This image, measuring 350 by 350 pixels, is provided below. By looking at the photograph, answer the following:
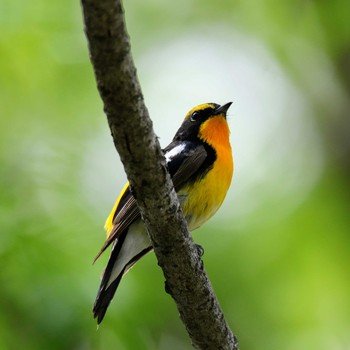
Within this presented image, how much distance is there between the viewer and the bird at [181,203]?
4387 mm

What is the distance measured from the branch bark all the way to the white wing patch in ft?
4.10

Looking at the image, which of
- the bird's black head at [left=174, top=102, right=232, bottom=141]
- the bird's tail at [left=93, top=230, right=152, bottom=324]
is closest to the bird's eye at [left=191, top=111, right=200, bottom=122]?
the bird's black head at [left=174, top=102, right=232, bottom=141]

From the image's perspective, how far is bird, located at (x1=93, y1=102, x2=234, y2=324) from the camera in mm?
4387

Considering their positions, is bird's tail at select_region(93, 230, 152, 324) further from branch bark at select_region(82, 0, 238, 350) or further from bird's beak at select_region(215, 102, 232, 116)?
bird's beak at select_region(215, 102, 232, 116)

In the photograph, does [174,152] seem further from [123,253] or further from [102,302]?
[102,302]

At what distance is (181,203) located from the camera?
4668 millimetres

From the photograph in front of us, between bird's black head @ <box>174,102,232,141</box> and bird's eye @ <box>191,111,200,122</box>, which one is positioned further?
bird's eye @ <box>191,111,200,122</box>

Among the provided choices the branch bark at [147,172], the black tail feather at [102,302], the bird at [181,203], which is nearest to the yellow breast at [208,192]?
the bird at [181,203]

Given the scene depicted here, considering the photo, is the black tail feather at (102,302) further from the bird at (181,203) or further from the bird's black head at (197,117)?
the bird's black head at (197,117)

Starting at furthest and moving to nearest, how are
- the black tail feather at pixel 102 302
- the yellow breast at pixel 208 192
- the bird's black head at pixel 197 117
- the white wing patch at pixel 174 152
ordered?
the bird's black head at pixel 197 117, the white wing patch at pixel 174 152, the yellow breast at pixel 208 192, the black tail feather at pixel 102 302

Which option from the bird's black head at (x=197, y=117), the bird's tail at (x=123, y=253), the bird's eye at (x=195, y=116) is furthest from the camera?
the bird's eye at (x=195, y=116)

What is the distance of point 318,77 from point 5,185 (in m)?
3.14

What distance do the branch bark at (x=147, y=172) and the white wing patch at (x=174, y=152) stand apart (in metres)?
1.25

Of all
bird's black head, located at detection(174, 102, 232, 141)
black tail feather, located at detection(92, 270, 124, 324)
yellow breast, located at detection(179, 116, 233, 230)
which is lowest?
black tail feather, located at detection(92, 270, 124, 324)
